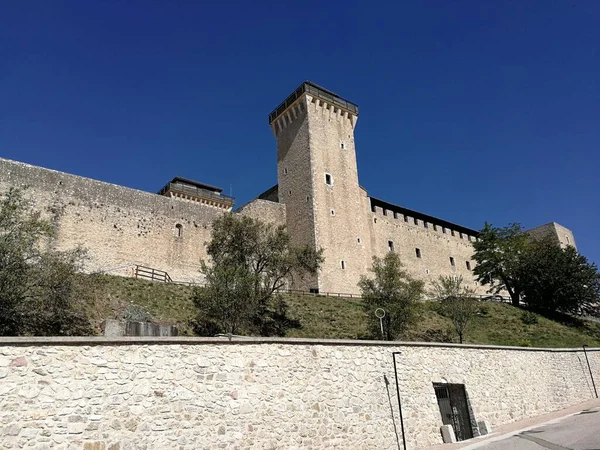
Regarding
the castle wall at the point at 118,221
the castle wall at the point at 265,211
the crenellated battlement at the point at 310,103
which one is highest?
the crenellated battlement at the point at 310,103

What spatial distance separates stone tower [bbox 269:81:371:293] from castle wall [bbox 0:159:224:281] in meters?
6.82

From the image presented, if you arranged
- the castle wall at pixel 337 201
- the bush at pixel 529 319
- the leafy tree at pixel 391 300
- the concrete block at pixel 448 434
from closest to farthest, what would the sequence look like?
the concrete block at pixel 448 434
the leafy tree at pixel 391 300
the bush at pixel 529 319
the castle wall at pixel 337 201

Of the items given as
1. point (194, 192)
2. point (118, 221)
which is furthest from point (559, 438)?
point (194, 192)

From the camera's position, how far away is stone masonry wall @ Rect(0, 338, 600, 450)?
708 centimetres

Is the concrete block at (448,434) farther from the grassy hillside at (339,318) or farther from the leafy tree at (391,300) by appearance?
the grassy hillside at (339,318)

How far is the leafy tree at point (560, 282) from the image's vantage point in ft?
112

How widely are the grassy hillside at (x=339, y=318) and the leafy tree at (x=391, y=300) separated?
103 cm

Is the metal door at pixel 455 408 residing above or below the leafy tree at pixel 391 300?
below

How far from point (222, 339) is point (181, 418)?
62.0 inches

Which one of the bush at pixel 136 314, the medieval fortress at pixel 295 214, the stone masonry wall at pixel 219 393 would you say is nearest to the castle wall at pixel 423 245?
the medieval fortress at pixel 295 214

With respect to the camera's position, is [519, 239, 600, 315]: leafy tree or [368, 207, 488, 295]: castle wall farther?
[368, 207, 488, 295]: castle wall

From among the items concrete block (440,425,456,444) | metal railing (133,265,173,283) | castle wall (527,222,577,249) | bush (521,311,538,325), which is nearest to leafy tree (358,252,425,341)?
concrete block (440,425,456,444)

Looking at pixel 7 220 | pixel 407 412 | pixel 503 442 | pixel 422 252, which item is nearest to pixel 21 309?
pixel 7 220

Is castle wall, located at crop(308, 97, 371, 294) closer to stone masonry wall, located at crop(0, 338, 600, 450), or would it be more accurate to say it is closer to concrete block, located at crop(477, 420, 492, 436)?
concrete block, located at crop(477, 420, 492, 436)
